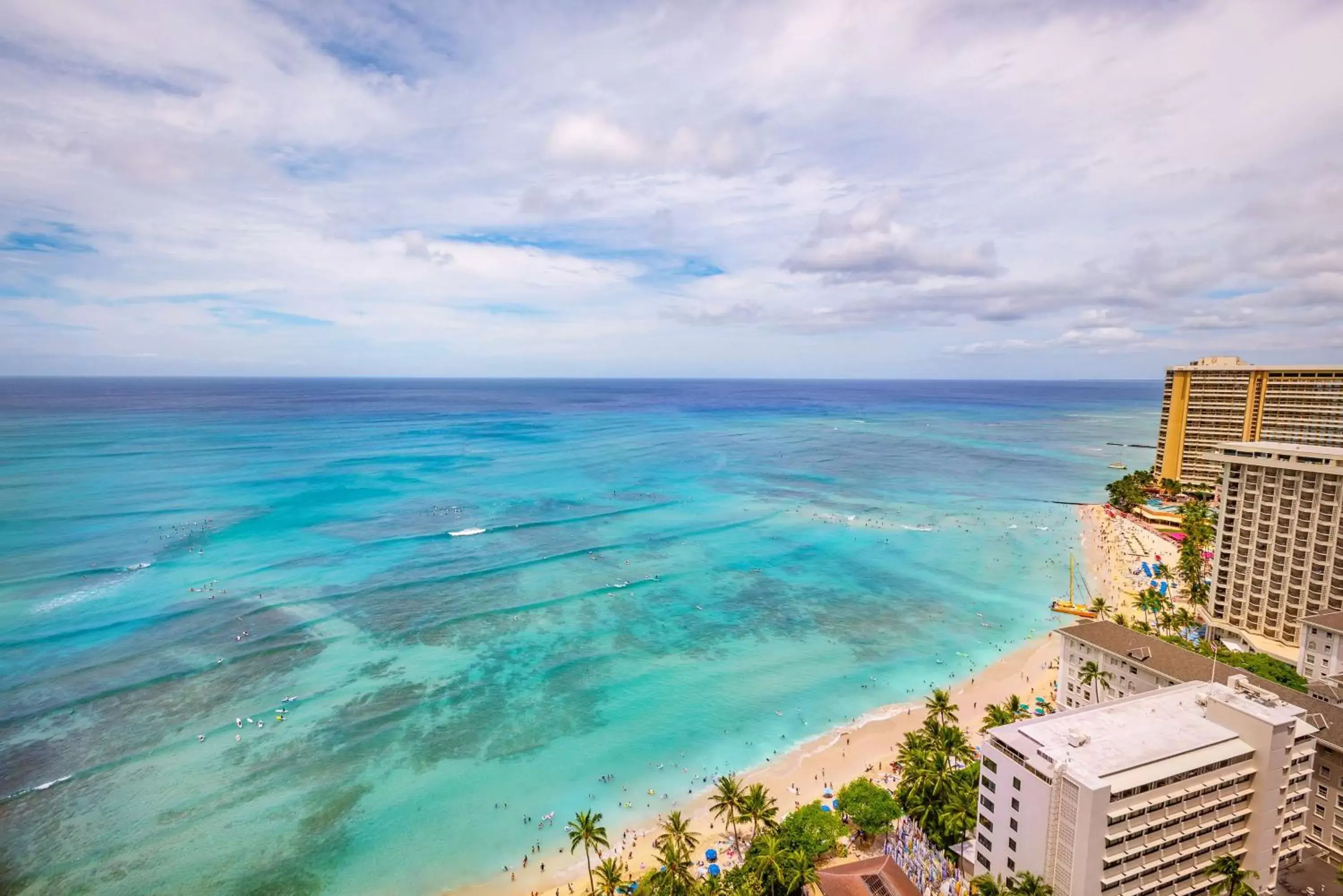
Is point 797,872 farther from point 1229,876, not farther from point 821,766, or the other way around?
point 1229,876

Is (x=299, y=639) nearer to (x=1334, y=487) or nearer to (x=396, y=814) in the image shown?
(x=396, y=814)

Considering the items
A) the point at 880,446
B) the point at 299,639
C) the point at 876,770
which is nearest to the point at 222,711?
the point at 299,639

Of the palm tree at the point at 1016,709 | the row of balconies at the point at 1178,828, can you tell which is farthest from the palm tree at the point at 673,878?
the palm tree at the point at 1016,709

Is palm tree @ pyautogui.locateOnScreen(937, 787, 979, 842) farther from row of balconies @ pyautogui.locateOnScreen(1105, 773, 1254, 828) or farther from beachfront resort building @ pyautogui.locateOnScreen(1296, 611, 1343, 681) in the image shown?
beachfront resort building @ pyautogui.locateOnScreen(1296, 611, 1343, 681)

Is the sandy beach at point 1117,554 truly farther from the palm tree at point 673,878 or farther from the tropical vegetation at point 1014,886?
the palm tree at point 673,878

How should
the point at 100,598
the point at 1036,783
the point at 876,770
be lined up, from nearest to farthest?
the point at 1036,783 → the point at 876,770 → the point at 100,598

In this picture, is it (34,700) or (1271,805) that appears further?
(34,700)

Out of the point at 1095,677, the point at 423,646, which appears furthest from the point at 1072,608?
the point at 423,646
